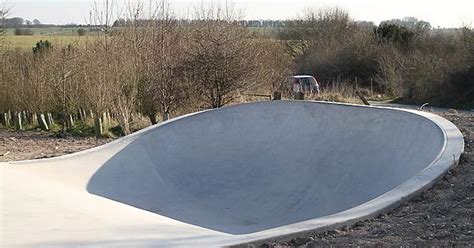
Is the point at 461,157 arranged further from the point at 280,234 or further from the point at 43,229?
the point at 43,229

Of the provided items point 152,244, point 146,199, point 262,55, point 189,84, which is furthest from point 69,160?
point 262,55

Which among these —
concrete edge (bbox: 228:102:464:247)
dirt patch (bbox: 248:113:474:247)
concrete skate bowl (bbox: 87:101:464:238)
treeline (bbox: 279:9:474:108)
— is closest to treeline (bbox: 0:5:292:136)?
concrete skate bowl (bbox: 87:101:464:238)

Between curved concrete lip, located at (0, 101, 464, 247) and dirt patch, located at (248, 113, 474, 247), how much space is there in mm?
132

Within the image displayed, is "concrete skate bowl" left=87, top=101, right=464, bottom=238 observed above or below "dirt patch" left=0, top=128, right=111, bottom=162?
above

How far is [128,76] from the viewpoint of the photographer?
15.5 metres

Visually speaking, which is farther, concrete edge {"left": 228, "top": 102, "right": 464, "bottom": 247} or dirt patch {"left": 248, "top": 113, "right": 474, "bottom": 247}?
concrete edge {"left": 228, "top": 102, "right": 464, "bottom": 247}

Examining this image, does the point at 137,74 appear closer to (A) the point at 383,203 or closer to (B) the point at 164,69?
(B) the point at 164,69

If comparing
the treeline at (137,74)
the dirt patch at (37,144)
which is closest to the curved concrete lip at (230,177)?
the dirt patch at (37,144)

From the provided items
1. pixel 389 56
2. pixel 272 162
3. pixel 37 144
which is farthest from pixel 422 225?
pixel 389 56

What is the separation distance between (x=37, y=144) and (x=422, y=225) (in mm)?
9579

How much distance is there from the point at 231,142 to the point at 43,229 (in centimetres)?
538

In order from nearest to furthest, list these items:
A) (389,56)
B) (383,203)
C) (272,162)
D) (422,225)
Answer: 1. (422,225)
2. (383,203)
3. (272,162)
4. (389,56)

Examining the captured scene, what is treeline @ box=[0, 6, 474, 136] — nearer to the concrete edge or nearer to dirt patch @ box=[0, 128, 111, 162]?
dirt patch @ box=[0, 128, 111, 162]

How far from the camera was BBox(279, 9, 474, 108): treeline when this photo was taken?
77.3 ft
